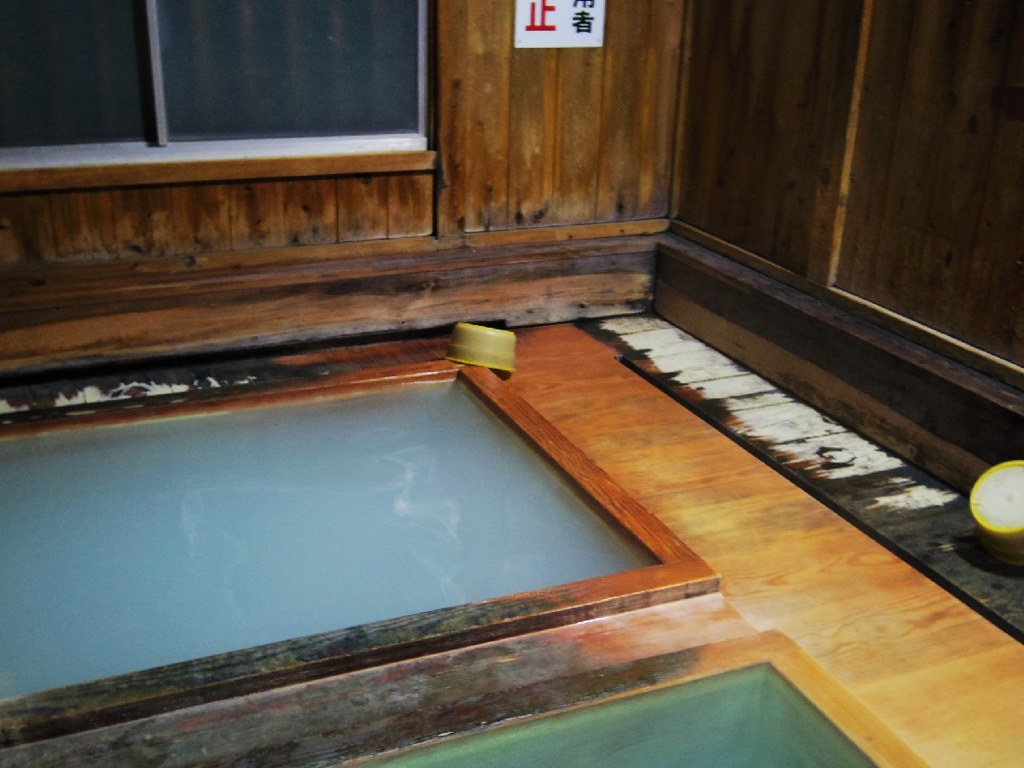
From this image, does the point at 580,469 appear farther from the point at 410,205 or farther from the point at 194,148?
the point at 194,148

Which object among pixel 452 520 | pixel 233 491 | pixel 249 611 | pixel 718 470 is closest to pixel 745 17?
pixel 718 470

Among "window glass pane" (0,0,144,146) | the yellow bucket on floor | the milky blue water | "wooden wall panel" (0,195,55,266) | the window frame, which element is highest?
"window glass pane" (0,0,144,146)

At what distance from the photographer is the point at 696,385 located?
3.30 m

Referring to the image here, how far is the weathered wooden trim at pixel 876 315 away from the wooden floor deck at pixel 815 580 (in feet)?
1.77

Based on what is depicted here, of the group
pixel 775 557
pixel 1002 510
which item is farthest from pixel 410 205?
pixel 1002 510

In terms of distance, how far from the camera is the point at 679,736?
1894 mm

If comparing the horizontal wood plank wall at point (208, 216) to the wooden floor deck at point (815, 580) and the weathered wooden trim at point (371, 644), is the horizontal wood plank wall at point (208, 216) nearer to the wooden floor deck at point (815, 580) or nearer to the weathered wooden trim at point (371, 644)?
the wooden floor deck at point (815, 580)

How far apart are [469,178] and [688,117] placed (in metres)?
0.86

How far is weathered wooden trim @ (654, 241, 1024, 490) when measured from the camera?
2.59m

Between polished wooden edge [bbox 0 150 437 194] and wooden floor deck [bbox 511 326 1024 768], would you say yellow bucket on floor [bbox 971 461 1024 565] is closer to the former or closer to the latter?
wooden floor deck [bbox 511 326 1024 768]

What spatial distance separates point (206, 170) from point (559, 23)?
4.10ft

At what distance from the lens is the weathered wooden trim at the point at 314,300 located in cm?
315

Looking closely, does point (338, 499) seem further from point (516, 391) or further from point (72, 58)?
point (72, 58)

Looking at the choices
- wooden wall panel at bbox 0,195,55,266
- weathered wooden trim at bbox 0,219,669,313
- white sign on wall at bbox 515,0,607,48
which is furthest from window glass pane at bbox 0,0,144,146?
white sign on wall at bbox 515,0,607,48
